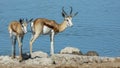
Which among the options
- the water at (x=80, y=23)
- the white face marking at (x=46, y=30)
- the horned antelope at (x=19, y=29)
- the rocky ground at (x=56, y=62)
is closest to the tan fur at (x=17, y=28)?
the horned antelope at (x=19, y=29)

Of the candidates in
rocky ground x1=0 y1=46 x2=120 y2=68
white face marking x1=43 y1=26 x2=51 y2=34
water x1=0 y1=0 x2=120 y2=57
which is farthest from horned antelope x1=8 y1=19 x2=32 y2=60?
water x1=0 y1=0 x2=120 y2=57

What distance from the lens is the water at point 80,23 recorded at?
31.4 m

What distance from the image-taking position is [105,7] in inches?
2089

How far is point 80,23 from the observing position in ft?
135

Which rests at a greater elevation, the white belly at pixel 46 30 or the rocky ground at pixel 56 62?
the white belly at pixel 46 30

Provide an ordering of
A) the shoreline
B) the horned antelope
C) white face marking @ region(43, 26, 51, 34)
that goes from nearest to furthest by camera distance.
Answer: the shoreline → the horned antelope → white face marking @ region(43, 26, 51, 34)

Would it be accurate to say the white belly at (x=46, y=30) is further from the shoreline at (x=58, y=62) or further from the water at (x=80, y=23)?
the water at (x=80, y=23)

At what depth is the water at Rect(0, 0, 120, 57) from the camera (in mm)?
31381

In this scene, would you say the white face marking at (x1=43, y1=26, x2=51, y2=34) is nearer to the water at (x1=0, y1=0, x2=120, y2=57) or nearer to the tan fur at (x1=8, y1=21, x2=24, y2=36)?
the tan fur at (x1=8, y1=21, x2=24, y2=36)

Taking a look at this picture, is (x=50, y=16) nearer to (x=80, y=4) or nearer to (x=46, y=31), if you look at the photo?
(x=80, y=4)

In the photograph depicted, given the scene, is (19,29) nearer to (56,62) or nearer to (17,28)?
(17,28)

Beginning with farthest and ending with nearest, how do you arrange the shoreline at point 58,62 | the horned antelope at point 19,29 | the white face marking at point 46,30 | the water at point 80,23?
the water at point 80,23 < the white face marking at point 46,30 < the horned antelope at point 19,29 < the shoreline at point 58,62

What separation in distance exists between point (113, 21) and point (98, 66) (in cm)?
2475

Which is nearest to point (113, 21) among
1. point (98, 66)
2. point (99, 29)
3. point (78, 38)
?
point (99, 29)
